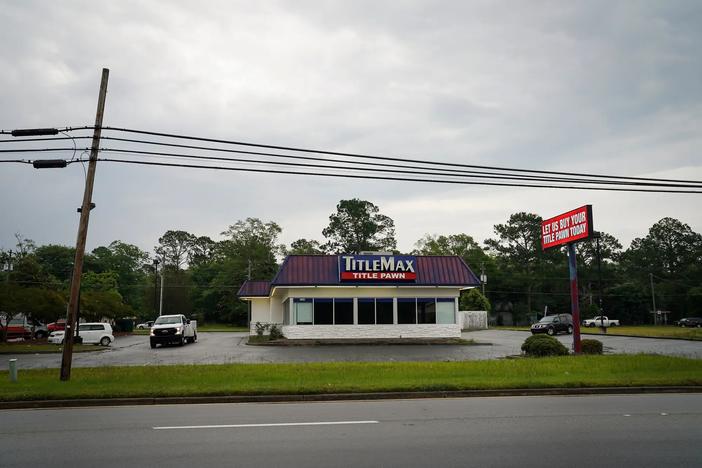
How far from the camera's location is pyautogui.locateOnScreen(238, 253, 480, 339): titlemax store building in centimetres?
3488

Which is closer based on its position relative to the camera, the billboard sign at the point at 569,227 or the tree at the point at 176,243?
the billboard sign at the point at 569,227

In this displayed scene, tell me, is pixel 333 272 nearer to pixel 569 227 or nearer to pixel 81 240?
pixel 569 227

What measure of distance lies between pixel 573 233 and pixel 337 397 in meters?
14.7

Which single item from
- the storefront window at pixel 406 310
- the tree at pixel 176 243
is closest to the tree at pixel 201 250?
the tree at pixel 176 243

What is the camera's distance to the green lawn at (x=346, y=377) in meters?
14.5

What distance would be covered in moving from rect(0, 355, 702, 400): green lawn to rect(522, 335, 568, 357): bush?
2492mm

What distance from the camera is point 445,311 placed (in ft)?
118

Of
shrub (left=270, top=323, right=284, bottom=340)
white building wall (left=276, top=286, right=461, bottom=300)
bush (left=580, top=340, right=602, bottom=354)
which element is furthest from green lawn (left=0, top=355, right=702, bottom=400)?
shrub (left=270, top=323, right=284, bottom=340)

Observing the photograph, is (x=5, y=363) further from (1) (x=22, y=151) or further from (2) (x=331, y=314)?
(2) (x=331, y=314)

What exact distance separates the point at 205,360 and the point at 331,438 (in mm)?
16038

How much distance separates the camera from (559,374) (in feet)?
55.8

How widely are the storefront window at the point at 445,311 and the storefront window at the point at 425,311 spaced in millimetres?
303

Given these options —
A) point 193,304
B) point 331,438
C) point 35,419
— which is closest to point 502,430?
point 331,438

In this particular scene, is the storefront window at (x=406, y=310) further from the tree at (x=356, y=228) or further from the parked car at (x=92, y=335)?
the tree at (x=356, y=228)
